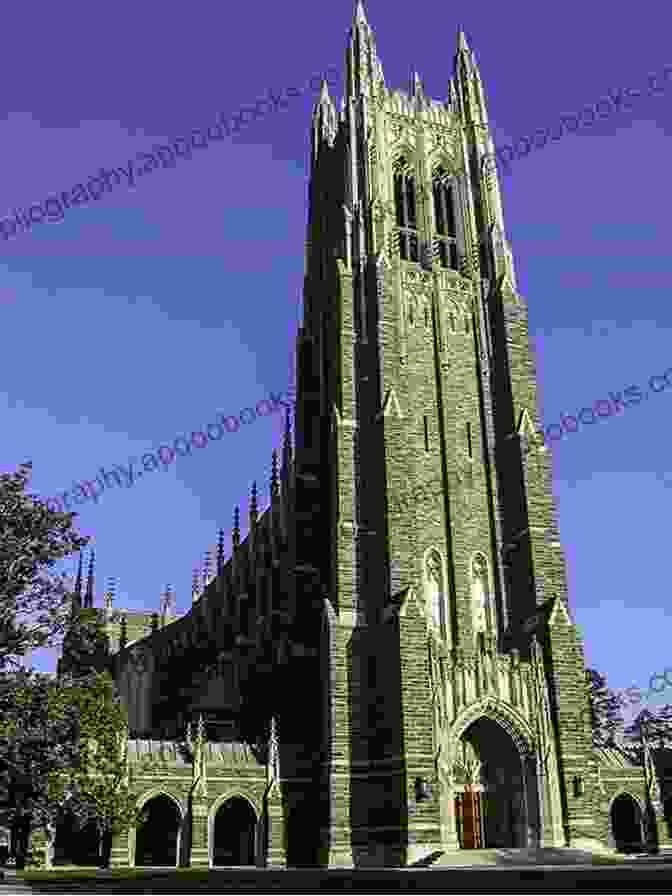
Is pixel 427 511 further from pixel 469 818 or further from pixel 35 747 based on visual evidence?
pixel 35 747

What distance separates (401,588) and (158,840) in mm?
18722

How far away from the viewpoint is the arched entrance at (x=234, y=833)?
4312 centimetres

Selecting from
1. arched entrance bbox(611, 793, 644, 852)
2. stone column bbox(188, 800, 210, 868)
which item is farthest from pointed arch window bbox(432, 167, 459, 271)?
stone column bbox(188, 800, 210, 868)

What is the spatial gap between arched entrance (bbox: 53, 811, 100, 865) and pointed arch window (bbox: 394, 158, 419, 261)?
111 feet

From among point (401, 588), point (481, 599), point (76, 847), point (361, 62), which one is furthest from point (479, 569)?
point (361, 62)

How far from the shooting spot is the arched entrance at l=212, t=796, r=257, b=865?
43125 mm

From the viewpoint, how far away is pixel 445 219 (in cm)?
5628

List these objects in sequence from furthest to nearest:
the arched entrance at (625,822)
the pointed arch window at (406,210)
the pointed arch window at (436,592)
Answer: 1. the pointed arch window at (406,210)
2. the arched entrance at (625,822)
3. the pointed arch window at (436,592)

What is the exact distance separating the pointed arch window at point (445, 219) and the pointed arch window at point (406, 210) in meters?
1.48

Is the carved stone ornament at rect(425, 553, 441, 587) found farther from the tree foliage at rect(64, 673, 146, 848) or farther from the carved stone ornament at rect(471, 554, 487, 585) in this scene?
the tree foliage at rect(64, 673, 146, 848)

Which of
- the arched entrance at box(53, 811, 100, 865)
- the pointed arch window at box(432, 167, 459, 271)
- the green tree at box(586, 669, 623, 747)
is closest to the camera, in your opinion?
the arched entrance at box(53, 811, 100, 865)

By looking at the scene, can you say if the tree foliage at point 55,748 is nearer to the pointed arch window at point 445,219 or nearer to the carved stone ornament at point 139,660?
the pointed arch window at point 445,219

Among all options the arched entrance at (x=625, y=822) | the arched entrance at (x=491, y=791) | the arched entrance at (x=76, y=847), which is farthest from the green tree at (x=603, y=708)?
the arched entrance at (x=76, y=847)

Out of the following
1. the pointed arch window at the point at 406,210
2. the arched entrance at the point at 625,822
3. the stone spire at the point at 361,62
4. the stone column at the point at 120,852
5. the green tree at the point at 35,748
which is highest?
the stone spire at the point at 361,62
